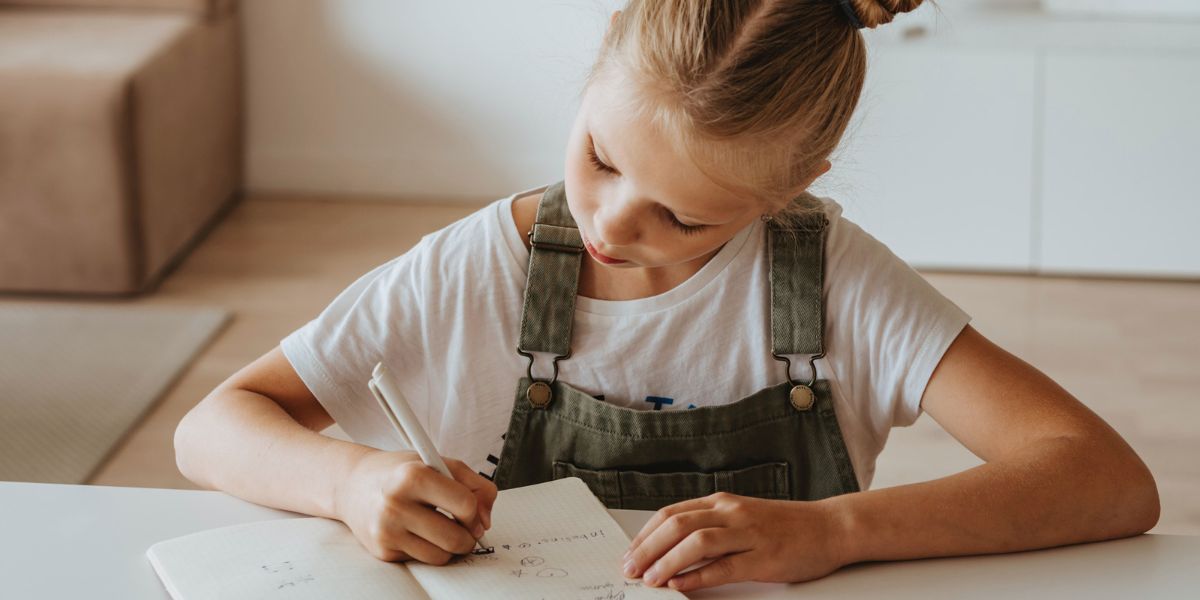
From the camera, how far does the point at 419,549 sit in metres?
0.78

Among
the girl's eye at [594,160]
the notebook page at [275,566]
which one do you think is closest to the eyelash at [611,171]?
the girl's eye at [594,160]

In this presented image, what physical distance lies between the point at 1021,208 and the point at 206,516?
90.1 inches

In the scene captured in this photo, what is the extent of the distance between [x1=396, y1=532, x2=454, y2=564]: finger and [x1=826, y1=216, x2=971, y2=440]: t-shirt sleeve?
0.35m

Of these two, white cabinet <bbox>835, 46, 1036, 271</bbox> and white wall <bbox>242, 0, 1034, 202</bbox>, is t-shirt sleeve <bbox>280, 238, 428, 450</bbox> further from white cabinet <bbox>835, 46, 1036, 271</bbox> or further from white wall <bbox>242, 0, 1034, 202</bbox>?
white wall <bbox>242, 0, 1034, 202</bbox>

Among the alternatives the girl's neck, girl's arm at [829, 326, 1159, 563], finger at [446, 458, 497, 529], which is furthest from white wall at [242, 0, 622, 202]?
finger at [446, 458, 497, 529]

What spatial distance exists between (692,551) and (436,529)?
0.48 feet

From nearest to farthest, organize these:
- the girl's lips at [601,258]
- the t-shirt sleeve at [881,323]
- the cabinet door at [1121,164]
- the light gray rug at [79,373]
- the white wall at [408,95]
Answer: the girl's lips at [601,258]
the t-shirt sleeve at [881,323]
the light gray rug at [79,373]
the cabinet door at [1121,164]
the white wall at [408,95]

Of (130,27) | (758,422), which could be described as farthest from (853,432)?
(130,27)

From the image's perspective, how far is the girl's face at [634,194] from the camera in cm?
80

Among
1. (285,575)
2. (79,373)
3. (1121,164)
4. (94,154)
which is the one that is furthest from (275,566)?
(1121,164)

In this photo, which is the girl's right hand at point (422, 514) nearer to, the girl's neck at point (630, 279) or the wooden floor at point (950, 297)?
the girl's neck at point (630, 279)

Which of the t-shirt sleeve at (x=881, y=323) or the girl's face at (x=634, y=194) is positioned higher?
the girl's face at (x=634, y=194)

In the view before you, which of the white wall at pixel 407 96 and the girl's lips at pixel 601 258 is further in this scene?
the white wall at pixel 407 96

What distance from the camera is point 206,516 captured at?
851 millimetres
